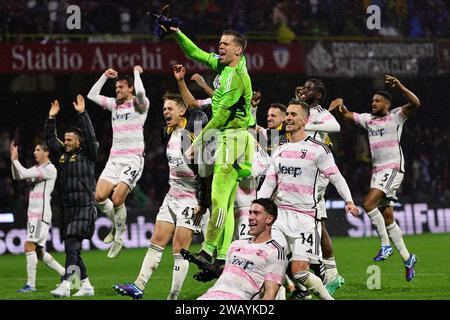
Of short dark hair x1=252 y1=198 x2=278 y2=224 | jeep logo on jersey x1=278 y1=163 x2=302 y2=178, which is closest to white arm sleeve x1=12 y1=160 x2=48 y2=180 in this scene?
jeep logo on jersey x1=278 y1=163 x2=302 y2=178

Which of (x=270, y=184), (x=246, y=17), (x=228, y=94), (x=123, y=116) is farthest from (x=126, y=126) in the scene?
(x=246, y=17)

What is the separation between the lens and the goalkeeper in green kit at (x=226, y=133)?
36.0ft

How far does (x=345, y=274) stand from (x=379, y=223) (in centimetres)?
145

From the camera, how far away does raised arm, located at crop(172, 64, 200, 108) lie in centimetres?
1153

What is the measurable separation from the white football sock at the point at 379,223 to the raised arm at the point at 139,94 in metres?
3.40

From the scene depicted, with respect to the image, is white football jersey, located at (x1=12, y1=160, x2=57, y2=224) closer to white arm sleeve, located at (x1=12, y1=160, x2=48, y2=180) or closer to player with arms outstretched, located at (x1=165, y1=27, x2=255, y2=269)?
white arm sleeve, located at (x1=12, y1=160, x2=48, y2=180)

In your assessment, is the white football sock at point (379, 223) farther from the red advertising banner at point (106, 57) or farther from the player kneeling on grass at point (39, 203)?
the red advertising banner at point (106, 57)

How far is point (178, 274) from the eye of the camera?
11586 mm

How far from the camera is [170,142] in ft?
39.2

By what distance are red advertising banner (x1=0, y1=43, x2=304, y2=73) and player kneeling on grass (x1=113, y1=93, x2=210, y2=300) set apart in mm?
11687

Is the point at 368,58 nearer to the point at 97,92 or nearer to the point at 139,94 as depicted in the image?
the point at 97,92

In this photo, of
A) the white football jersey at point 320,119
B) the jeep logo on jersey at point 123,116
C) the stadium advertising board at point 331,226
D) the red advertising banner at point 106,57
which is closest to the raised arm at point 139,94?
the jeep logo on jersey at point 123,116

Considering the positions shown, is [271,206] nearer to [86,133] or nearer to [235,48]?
[235,48]
